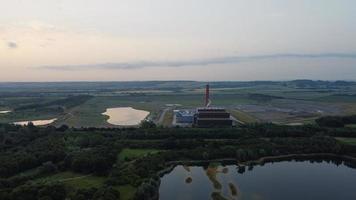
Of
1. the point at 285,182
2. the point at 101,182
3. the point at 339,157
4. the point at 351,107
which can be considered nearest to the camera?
the point at 101,182

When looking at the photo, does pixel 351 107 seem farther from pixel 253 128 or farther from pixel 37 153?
pixel 37 153

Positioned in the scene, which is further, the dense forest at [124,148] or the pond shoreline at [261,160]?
the pond shoreline at [261,160]

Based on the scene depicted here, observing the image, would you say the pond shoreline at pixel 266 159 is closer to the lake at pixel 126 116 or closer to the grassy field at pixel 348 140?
the grassy field at pixel 348 140

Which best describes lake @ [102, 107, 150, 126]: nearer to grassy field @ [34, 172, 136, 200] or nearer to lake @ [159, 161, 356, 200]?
lake @ [159, 161, 356, 200]

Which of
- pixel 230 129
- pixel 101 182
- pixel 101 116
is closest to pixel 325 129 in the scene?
pixel 230 129

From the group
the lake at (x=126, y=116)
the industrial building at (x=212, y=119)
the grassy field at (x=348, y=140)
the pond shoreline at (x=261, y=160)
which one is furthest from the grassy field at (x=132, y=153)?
the lake at (x=126, y=116)

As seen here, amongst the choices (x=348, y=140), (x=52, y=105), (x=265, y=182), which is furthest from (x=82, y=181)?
(x=52, y=105)
